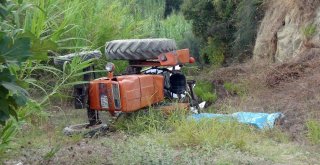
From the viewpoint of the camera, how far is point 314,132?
661cm

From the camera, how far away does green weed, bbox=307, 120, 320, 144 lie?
649cm

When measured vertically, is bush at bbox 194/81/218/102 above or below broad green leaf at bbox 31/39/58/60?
below

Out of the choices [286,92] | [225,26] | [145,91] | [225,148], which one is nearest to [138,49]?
[145,91]

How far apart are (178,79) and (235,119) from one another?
5.90ft

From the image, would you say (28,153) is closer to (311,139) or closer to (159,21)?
(311,139)

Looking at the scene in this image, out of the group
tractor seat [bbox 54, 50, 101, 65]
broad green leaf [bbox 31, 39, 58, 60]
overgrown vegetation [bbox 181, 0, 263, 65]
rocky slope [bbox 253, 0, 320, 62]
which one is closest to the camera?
broad green leaf [bbox 31, 39, 58, 60]

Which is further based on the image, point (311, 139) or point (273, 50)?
point (273, 50)

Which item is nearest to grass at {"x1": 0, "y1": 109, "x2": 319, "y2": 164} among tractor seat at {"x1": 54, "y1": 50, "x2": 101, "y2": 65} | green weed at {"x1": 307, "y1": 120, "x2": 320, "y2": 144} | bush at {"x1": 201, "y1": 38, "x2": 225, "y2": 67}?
green weed at {"x1": 307, "y1": 120, "x2": 320, "y2": 144}

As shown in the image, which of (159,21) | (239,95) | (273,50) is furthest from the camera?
(159,21)


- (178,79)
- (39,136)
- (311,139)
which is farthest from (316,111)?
(39,136)

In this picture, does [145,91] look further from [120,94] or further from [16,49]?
[16,49]

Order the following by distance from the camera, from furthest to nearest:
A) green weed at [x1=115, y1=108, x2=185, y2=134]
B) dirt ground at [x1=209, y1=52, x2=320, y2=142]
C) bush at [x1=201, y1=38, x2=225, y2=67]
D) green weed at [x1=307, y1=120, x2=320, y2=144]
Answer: bush at [x1=201, y1=38, x2=225, y2=67] → dirt ground at [x1=209, y1=52, x2=320, y2=142] → green weed at [x1=115, y1=108, x2=185, y2=134] → green weed at [x1=307, y1=120, x2=320, y2=144]

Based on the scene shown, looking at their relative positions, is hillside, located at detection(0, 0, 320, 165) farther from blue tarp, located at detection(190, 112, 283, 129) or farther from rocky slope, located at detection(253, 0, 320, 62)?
blue tarp, located at detection(190, 112, 283, 129)

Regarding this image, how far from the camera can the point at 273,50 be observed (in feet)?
42.1
